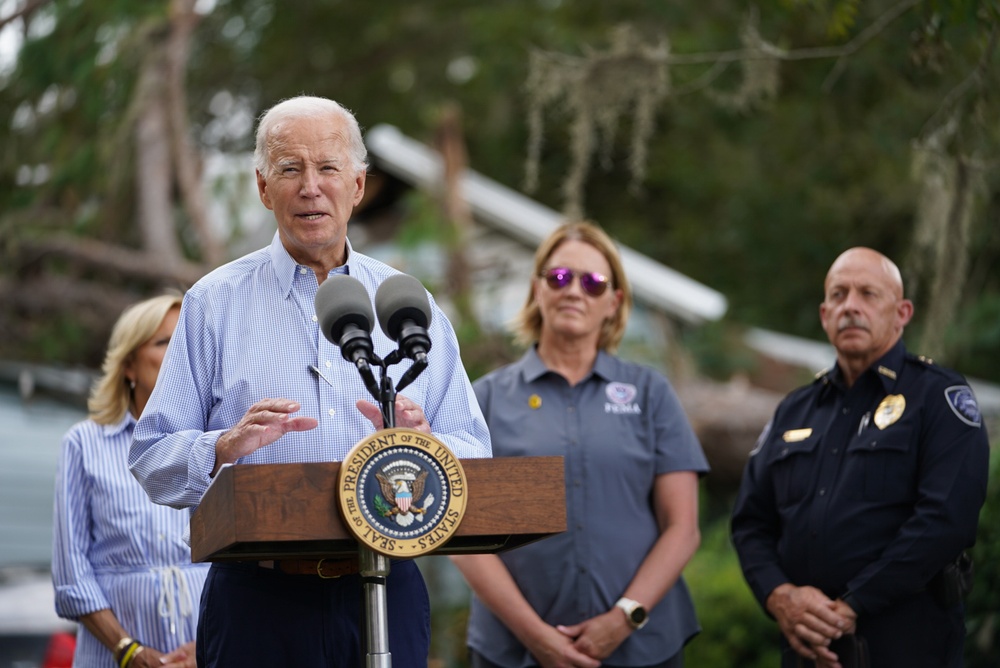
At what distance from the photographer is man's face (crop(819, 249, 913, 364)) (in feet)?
16.2

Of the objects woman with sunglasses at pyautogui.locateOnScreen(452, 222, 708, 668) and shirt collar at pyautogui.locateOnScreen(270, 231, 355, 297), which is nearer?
shirt collar at pyautogui.locateOnScreen(270, 231, 355, 297)

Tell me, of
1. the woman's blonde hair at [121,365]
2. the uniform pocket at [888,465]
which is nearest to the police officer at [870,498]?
the uniform pocket at [888,465]

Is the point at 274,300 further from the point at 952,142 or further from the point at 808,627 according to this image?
the point at 952,142

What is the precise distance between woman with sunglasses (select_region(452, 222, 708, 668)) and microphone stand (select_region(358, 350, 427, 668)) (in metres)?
1.79

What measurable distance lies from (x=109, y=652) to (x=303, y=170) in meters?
2.15

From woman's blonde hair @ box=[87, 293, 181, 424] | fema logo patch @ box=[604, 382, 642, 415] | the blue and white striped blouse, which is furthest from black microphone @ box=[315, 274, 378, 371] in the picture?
fema logo patch @ box=[604, 382, 642, 415]

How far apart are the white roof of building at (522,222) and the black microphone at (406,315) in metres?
A: 10.2

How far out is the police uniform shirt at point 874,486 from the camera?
4.55m

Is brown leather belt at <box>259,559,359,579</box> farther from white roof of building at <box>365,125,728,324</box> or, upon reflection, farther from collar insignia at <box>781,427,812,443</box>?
white roof of building at <box>365,125,728,324</box>

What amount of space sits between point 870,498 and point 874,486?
0.15 ft

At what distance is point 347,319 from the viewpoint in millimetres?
3053

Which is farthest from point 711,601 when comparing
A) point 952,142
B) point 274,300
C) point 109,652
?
point 274,300

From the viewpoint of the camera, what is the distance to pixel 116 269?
31.4 feet

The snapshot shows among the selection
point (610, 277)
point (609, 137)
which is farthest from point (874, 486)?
point (609, 137)
